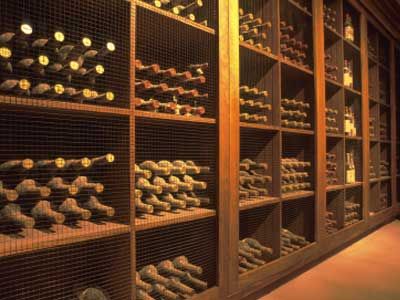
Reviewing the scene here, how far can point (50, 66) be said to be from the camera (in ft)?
3.35

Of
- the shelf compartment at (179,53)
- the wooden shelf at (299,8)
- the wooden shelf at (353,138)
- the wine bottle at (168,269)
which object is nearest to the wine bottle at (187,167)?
the shelf compartment at (179,53)

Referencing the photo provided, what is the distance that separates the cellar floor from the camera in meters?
1.70

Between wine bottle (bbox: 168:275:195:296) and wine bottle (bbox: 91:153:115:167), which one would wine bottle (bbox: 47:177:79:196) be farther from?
wine bottle (bbox: 168:275:195:296)

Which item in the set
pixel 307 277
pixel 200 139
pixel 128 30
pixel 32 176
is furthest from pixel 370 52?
pixel 32 176

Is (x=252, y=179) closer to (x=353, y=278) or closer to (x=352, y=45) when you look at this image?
(x=353, y=278)

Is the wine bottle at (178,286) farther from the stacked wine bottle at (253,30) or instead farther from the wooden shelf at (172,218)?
the stacked wine bottle at (253,30)

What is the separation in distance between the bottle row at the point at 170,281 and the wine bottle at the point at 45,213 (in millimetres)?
352

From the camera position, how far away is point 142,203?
1209 millimetres

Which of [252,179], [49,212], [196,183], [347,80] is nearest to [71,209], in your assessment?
[49,212]

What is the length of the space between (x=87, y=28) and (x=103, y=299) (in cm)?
84

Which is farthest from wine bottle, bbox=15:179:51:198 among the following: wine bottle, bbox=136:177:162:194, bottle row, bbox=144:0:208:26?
bottle row, bbox=144:0:208:26

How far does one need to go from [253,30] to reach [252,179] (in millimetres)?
681

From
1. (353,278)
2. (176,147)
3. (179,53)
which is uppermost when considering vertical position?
(179,53)

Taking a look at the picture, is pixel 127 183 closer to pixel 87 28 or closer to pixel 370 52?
pixel 87 28
